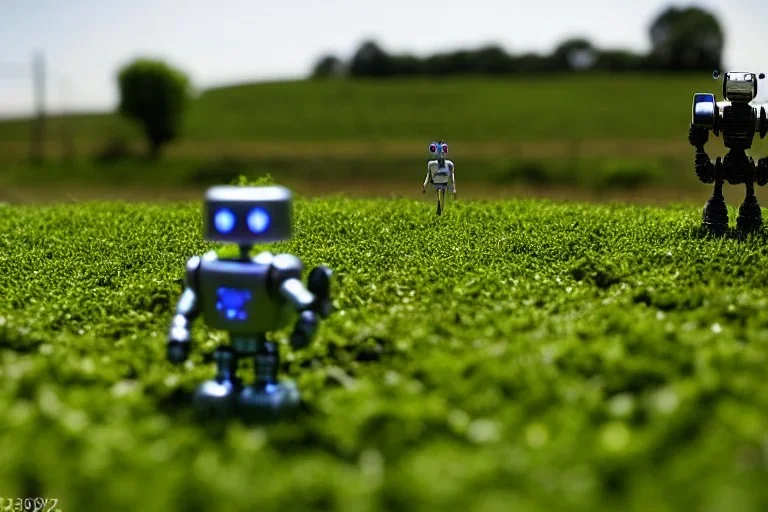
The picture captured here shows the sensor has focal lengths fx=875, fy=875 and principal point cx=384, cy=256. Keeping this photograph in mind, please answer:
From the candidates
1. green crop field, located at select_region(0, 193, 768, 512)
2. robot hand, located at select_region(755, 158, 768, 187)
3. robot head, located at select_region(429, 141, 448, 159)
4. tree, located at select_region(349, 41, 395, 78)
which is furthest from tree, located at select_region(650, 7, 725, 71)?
green crop field, located at select_region(0, 193, 768, 512)

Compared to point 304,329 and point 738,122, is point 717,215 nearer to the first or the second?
point 738,122

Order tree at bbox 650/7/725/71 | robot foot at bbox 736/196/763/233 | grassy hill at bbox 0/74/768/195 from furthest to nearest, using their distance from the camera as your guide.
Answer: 1. tree at bbox 650/7/725/71
2. grassy hill at bbox 0/74/768/195
3. robot foot at bbox 736/196/763/233

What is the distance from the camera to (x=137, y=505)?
367 centimetres

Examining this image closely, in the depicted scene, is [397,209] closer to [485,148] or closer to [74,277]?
[74,277]

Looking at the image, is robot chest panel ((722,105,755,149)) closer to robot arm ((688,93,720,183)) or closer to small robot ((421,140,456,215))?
robot arm ((688,93,720,183))

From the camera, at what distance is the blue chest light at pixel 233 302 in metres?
5.62

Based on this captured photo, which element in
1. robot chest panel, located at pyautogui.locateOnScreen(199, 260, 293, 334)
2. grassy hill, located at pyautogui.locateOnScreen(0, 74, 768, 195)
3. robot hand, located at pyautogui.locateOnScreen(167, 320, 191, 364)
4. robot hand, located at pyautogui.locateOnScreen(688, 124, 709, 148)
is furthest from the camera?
grassy hill, located at pyautogui.locateOnScreen(0, 74, 768, 195)

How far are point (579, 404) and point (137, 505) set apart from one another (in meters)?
2.41

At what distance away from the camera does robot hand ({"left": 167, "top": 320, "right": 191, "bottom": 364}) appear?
18.8ft

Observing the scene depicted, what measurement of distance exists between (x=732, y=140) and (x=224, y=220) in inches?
291

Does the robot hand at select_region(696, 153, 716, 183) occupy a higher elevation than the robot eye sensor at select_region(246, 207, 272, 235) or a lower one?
higher

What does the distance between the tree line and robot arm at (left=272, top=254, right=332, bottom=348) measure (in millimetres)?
61597

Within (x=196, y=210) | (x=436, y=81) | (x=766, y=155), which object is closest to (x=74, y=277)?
(x=196, y=210)

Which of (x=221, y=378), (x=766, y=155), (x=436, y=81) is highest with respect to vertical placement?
(x=436, y=81)
